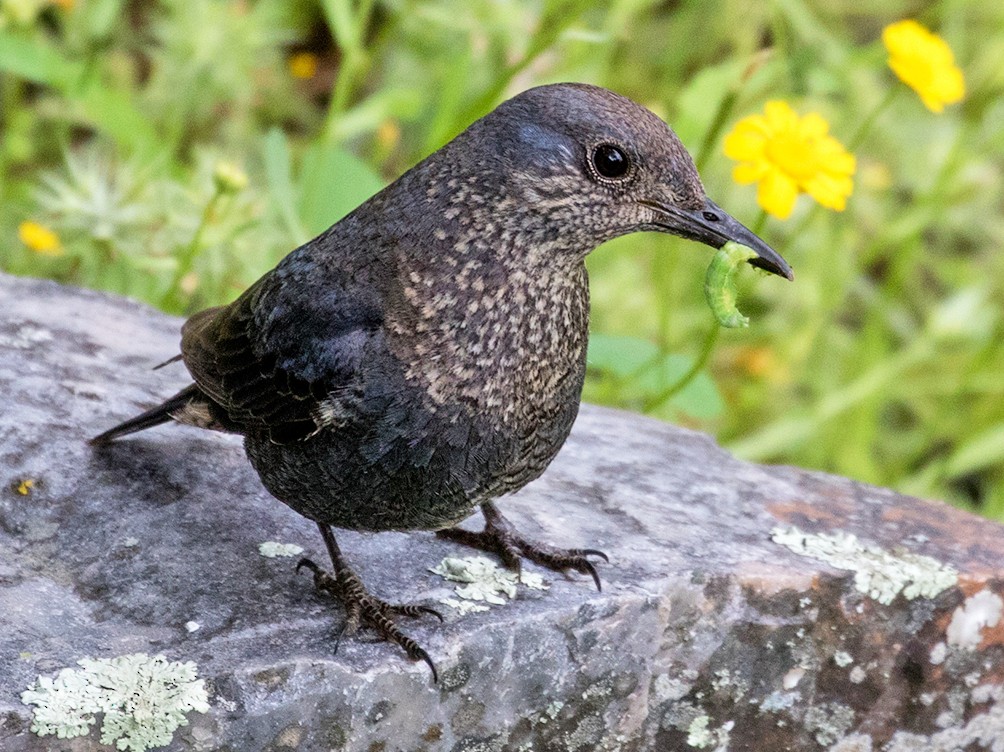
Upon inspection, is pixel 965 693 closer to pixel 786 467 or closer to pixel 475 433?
pixel 786 467

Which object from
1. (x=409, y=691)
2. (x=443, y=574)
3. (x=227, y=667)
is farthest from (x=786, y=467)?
(x=227, y=667)

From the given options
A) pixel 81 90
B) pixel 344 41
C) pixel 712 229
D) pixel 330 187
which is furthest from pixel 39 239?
pixel 712 229

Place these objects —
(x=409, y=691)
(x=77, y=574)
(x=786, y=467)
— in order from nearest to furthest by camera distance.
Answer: (x=409, y=691) < (x=77, y=574) < (x=786, y=467)

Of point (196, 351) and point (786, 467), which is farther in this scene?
point (786, 467)

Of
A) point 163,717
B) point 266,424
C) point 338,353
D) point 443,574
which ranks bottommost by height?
point 163,717

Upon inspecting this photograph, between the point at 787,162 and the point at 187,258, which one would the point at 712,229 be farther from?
the point at 187,258

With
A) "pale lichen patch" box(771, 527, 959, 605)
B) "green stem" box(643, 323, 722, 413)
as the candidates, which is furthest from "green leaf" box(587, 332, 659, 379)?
"pale lichen patch" box(771, 527, 959, 605)

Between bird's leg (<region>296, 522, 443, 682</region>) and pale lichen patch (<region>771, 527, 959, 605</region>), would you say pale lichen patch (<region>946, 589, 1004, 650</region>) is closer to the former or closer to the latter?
pale lichen patch (<region>771, 527, 959, 605</region>)
